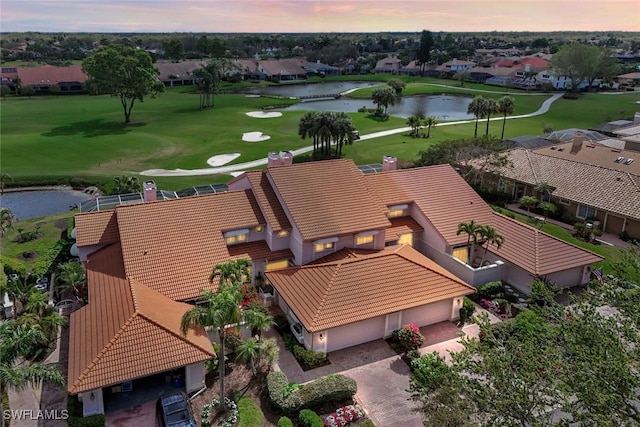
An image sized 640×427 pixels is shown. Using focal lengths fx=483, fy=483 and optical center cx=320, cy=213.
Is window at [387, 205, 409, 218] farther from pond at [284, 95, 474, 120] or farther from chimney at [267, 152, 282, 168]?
pond at [284, 95, 474, 120]

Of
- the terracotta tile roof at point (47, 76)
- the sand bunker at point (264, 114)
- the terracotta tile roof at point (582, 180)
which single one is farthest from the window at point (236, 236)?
the terracotta tile roof at point (47, 76)

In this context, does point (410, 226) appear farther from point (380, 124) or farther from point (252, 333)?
point (380, 124)

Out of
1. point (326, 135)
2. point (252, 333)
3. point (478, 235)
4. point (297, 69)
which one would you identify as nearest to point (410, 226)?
point (478, 235)

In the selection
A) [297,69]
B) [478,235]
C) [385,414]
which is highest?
[297,69]

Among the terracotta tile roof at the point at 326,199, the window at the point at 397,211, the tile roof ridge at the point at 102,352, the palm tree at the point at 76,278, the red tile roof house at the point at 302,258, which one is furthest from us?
the window at the point at 397,211

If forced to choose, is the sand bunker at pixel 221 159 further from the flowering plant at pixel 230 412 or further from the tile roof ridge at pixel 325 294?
the flowering plant at pixel 230 412

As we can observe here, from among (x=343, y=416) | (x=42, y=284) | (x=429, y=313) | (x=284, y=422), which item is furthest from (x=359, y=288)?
(x=42, y=284)

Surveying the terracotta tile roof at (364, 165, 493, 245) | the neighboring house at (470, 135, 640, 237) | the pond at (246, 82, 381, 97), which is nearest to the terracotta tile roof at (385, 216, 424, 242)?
the terracotta tile roof at (364, 165, 493, 245)
